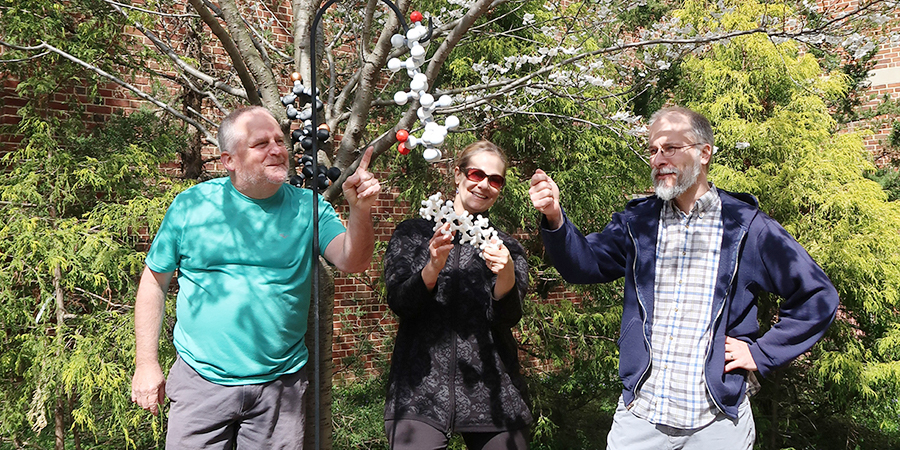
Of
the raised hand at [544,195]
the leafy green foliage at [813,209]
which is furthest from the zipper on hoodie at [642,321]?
the leafy green foliage at [813,209]

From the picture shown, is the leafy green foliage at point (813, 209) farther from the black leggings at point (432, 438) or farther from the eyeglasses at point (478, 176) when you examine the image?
the black leggings at point (432, 438)

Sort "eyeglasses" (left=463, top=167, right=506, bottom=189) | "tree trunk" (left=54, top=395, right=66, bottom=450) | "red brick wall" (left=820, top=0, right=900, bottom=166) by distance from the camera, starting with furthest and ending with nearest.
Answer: "red brick wall" (left=820, top=0, right=900, bottom=166), "tree trunk" (left=54, top=395, right=66, bottom=450), "eyeglasses" (left=463, top=167, right=506, bottom=189)

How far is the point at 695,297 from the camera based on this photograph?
6.42ft

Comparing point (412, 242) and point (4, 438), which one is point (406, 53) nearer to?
point (412, 242)

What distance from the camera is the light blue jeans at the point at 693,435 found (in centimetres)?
187

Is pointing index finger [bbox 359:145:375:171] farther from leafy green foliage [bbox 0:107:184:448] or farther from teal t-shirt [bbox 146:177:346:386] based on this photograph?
leafy green foliage [bbox 0:107:184:448]

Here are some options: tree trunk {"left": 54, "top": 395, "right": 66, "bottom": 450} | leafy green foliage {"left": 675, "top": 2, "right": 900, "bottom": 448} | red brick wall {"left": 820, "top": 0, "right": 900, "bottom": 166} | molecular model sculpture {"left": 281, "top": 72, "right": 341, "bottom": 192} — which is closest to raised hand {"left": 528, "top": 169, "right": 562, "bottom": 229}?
molecular model sculpture {"left": 281, "top": 72, "right": 341, "bottom": 192}

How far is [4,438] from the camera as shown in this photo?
3.69 meters

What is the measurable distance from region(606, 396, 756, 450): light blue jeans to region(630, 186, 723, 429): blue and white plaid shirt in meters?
0.03

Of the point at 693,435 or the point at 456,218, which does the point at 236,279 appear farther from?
the point at 693,435

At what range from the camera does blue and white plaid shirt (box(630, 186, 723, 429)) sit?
1.90 meters

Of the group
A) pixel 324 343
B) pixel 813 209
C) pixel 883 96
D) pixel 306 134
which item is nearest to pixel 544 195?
pixel 306 134

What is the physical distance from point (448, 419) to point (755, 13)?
4.44m

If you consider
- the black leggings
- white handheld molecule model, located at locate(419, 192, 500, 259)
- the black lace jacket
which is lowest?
the black leggings
